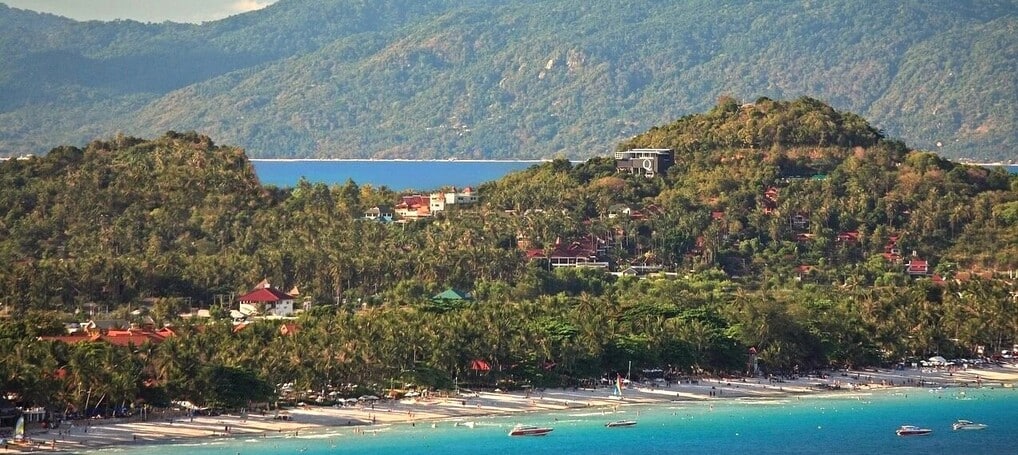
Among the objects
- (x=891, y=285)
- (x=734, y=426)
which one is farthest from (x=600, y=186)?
(x=734, y=426)

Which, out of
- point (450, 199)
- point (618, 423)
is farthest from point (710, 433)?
point (450, 199)

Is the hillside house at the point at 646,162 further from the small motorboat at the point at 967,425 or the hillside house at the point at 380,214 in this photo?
the small motorboat at the point at 967,425

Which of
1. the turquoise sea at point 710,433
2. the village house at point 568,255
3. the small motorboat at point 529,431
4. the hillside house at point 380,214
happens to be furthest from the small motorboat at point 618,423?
the hillside house at point 380,214

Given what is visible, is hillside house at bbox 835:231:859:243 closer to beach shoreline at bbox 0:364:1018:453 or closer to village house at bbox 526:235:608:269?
village house at bbox 526:235:608:269

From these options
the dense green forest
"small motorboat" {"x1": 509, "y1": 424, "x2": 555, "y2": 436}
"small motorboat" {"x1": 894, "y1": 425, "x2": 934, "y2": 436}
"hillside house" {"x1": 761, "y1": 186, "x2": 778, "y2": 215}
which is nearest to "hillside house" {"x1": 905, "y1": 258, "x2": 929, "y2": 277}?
the dense green forest

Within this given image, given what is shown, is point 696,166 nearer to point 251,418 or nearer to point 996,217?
point 996,217
